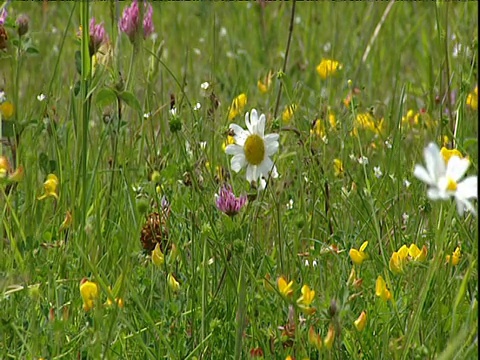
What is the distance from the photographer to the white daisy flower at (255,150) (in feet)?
5.05

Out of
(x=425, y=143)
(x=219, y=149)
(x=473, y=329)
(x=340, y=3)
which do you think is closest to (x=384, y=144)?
(x=425, y=143)

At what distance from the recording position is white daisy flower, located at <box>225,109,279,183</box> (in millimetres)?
1539

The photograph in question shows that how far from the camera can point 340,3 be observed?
3.64m

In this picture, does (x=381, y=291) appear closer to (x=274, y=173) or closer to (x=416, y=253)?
(x=416, y=253)

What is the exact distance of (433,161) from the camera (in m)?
0.92

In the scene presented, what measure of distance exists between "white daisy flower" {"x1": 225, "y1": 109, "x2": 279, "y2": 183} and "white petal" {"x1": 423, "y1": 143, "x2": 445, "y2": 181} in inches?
24.0

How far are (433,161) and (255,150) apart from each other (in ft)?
2.10

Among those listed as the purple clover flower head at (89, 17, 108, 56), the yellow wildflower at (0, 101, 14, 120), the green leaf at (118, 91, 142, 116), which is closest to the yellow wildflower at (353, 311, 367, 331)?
the green leaf at (118, 91, 142, 116)

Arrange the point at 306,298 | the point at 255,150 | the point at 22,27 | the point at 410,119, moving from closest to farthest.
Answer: the point at 306,298 < the point at 255,150 < the point at 22,27 < the point at 410,119

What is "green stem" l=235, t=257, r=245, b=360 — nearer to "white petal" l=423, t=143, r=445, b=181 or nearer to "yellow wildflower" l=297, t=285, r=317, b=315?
"yellow wildflower" l=297, t=285, r=317, b=315

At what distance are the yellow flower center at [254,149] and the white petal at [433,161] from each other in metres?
0.63

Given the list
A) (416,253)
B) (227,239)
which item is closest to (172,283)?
(227,239)

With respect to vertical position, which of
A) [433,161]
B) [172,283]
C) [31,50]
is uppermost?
[433,161]

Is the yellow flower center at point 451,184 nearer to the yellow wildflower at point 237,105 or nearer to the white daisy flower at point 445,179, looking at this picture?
the white daisy flower at point 445,179
